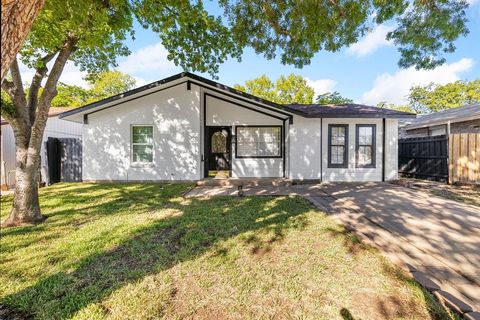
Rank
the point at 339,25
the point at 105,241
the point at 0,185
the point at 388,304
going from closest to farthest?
the point at 388,304
the point at 105,241
the point at 339,25
the point at 0,185

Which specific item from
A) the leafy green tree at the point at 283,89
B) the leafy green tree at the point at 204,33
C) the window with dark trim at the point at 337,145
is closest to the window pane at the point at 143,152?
the leafy green tree at the point at 204,33

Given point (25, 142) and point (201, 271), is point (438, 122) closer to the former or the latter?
point (201, 271)

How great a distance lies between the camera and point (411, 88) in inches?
1362

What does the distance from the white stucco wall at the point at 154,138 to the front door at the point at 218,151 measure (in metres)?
1.19

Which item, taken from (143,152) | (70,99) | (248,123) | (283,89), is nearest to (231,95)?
(248,123)

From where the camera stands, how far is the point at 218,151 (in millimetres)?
11023

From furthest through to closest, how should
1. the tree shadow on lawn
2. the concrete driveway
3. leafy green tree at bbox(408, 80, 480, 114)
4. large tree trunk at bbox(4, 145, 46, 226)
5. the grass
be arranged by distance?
leafy green tree at bbox(408, 80, 480, 114) → large tree trunk at bbox(4, 145, 46, 226) → the concrete driveway → the tree shadow on lawn → the grass

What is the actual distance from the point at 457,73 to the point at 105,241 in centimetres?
4012

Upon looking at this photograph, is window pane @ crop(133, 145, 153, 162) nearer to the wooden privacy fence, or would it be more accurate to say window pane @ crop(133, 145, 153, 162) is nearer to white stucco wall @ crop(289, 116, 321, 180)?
white stucco wall @ crop(289, 116, 321, 180)

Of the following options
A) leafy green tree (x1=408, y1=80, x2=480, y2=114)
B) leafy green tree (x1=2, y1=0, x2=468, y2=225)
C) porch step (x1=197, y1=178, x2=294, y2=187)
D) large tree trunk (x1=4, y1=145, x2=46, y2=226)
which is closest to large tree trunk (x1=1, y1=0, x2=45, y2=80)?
leafy green tree (x1=2, y1=0, x2=468, y2=225)

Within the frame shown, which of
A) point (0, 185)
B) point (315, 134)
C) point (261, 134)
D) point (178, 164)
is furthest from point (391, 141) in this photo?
point (0, 185)

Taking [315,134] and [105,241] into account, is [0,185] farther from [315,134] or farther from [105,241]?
[315,134]

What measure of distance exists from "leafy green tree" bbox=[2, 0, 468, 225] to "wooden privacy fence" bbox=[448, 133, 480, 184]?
3913 millimetres

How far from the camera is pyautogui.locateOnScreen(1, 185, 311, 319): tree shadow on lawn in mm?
2395
